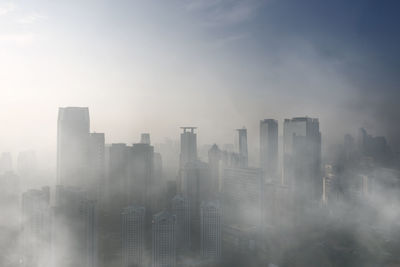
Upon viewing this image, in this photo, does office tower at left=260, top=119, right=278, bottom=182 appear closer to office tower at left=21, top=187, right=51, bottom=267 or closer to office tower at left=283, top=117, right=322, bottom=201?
office tower at left=283, top=117, right=322, bottom=201

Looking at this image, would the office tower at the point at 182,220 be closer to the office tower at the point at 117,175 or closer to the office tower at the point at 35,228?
the office tower at the point at 117,175

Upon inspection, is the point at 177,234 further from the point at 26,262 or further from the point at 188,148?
the point at 188,148

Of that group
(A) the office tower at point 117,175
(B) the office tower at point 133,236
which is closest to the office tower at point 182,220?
(B) the office tower at point 133,236

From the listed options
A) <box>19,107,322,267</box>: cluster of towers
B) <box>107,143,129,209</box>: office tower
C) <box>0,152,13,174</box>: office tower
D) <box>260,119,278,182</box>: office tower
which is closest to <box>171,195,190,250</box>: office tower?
<box>19,107,322,267</box>: cluster of towers

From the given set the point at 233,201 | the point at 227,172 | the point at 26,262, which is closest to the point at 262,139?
the point at 227,172

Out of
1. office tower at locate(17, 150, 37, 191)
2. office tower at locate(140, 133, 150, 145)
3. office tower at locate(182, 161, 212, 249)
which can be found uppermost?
office tower at locate(140, 133, 150, 145)

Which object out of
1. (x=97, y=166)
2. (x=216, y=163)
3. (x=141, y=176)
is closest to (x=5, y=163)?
→ (x=97, y=166)

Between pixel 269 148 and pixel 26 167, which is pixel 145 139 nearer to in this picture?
pixel 26 167
